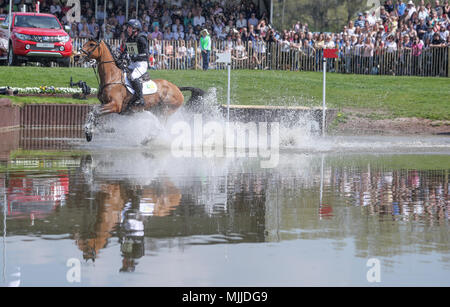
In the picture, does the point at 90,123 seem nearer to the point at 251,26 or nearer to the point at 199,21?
the point at 251,26

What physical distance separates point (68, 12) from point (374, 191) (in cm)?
2855

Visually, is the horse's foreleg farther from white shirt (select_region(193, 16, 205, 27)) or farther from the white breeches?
white shirt (select_region(193, 16, 205, 27))

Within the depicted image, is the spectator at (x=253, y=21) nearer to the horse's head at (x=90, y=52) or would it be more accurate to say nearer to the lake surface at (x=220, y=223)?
the horse's head at (x=90, y=52)

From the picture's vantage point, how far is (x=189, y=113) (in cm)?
2056

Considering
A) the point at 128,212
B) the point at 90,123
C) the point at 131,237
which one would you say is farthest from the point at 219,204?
the point at 90,123

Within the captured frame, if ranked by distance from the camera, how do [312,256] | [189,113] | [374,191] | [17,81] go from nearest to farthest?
[312,256] → [374,191] → [189,113] → [17,81]

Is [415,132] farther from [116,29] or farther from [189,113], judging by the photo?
[116,29]

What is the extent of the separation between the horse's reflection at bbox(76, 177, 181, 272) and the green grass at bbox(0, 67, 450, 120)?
13190mm

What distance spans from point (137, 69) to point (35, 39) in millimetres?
13762

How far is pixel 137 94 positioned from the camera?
18516mm

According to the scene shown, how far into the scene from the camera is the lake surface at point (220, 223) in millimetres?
6625

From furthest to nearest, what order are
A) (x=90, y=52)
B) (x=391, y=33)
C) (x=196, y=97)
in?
(x=391, y=33), (x=196, y=97), (x=90, y=52)
